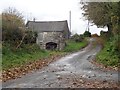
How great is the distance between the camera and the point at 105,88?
36.7 ft

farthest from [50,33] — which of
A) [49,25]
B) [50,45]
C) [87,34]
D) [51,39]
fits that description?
[87,34]

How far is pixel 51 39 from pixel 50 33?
9.80 ft

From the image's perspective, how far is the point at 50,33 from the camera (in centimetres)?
5869

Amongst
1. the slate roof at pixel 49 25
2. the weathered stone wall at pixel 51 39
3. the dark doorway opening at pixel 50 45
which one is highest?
the slate roof at pixel 49 25

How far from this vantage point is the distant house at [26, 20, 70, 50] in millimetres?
54647

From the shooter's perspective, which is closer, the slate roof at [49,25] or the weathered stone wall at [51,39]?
the weathered stone wall at [51,39]

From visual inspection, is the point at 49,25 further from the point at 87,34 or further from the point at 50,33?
the point at 87,34

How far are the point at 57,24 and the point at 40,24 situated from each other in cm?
387

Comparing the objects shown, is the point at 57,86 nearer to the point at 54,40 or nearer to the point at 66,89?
the point at 66,89

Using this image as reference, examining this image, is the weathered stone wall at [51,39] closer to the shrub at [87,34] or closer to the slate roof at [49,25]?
the slate roof at [49,25]

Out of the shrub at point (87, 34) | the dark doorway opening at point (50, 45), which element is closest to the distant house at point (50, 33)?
the dark doorway opening at point (50, 45)

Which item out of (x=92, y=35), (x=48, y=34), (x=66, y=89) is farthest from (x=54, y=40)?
(x=66, y=89)

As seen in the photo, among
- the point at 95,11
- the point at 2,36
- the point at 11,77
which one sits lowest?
the point at 11,77

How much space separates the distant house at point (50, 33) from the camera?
54.6 metres
